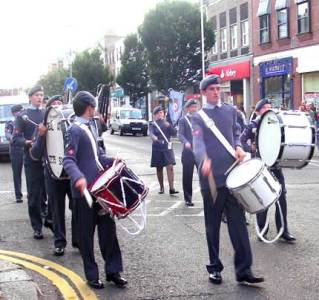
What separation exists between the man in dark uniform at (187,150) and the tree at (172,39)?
95.0ft

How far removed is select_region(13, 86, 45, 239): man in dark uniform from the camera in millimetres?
7820

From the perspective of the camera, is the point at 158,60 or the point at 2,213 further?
the point at 158,60

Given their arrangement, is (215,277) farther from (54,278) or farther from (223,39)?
(223,39)

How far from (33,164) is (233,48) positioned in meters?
31.6

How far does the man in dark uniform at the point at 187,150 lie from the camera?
10.2 m

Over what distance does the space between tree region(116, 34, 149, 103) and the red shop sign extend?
10.5m

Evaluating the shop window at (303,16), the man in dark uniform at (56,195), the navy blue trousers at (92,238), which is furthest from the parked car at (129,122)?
the navy blue trousers at (92,238)

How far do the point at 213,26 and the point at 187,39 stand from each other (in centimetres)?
248

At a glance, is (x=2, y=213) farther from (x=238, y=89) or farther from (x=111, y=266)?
(x=238, y=89)

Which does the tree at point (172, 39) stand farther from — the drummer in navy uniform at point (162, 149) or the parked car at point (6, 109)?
the drummer in navy uniform at point (162, 149)

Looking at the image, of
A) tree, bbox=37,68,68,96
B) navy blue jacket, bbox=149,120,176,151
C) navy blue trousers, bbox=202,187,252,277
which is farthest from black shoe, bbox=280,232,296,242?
tree, bbox=37,68,68,96

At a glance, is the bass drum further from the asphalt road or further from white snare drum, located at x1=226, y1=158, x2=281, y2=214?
white snare drum, located at x1=226, y1=158, x2=281, y2=214

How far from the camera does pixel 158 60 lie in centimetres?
3928

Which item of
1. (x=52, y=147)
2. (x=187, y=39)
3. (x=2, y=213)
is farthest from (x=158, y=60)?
(x=52, y=147)
